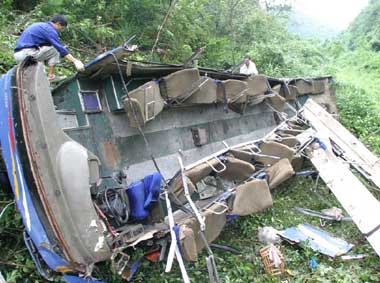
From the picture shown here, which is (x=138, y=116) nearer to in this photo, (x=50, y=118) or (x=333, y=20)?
(x=50, y=118)

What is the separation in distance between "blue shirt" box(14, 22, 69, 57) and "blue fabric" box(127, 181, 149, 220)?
178 cm

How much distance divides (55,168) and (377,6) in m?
28.0

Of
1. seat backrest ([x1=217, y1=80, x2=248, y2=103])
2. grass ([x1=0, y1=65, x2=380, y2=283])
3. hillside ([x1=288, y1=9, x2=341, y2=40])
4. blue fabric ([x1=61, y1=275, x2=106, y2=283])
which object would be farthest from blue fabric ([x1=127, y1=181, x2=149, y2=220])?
hillside ([x1=288, y1=9, x2=341, y2=40])

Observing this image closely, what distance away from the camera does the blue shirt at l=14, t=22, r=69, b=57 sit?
423cm

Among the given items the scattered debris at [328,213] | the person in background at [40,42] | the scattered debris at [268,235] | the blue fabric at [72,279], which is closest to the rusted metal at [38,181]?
the blue fabric at [72,279]

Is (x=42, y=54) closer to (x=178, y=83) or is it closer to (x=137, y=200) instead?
(x=178, y=83)

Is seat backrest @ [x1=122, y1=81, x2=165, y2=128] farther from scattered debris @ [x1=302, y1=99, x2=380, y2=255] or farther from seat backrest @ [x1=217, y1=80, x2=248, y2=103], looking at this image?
scattered debris @ [x1=302, y1=99, x2=380, y2=255]

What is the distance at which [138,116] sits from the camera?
4.19 metres

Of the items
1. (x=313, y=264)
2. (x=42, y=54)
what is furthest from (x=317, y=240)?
(x=42, y=54)

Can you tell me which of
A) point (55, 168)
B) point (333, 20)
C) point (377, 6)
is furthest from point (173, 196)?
point (333, 20)

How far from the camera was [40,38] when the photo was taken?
14.0 ft

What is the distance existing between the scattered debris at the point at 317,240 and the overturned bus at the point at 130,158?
0.60 meters

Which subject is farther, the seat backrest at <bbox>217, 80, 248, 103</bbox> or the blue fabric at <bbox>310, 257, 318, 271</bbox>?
the seat backrest at <bbox>217, 80, 248, 103</bbox>

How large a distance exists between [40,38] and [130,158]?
1728 mm
